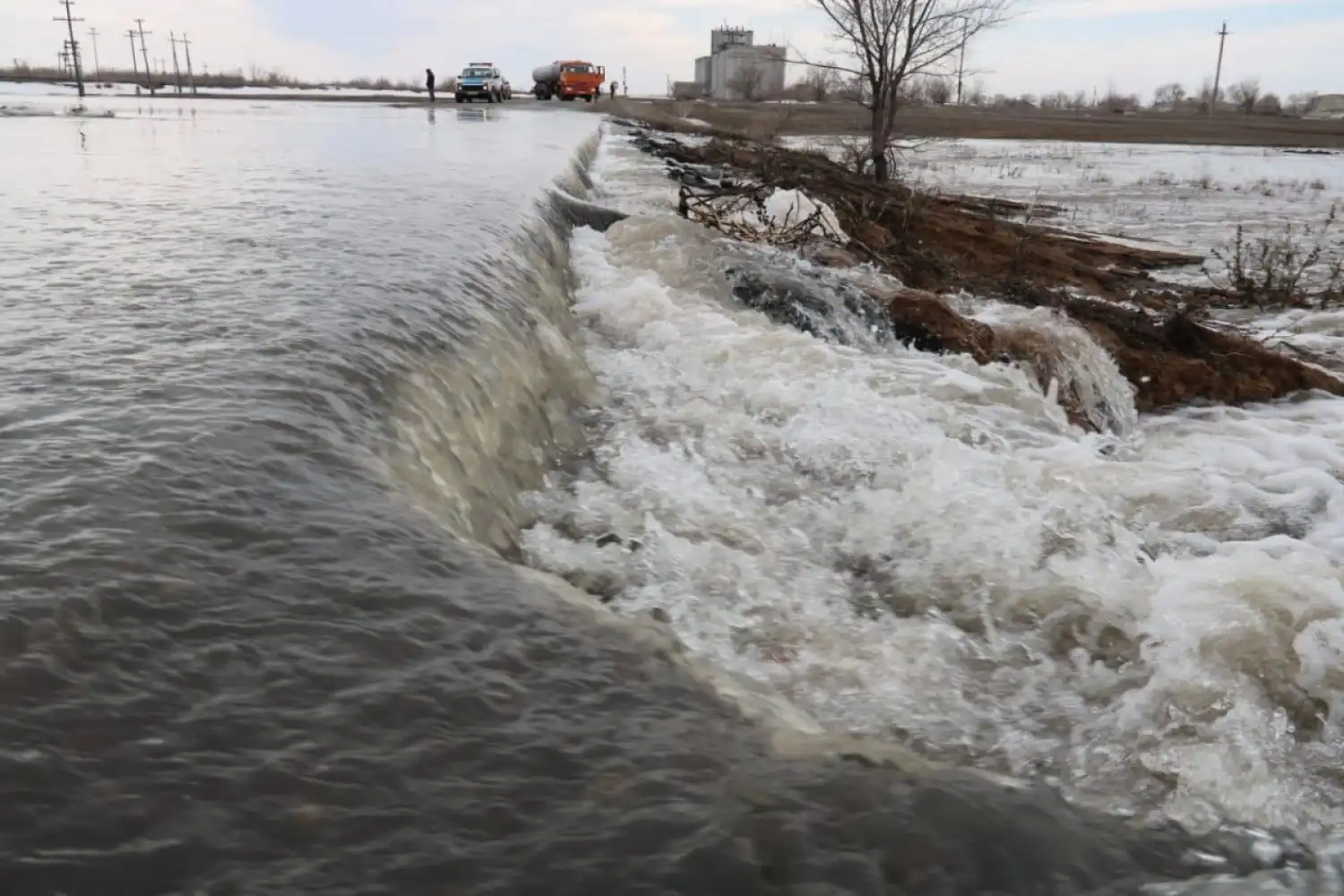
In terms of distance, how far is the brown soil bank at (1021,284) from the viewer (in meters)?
8.41

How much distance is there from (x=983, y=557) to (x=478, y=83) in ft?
172

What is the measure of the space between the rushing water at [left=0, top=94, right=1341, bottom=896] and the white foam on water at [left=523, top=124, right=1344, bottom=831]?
22 millimetres

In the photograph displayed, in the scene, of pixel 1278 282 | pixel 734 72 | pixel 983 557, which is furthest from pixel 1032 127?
pixel 983 557

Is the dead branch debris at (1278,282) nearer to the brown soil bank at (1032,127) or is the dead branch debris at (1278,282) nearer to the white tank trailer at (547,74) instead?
the brown soil bank at (1032,127)

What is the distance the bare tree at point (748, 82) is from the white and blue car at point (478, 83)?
3973 cm

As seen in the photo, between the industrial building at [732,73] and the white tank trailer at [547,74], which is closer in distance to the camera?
the white tank trailer at [547,74]

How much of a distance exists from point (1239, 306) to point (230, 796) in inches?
529

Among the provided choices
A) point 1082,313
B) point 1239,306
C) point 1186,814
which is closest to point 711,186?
point 1082,313

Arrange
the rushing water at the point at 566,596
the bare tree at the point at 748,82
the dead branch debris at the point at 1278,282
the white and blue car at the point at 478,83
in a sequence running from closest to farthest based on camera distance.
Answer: the rushing water at the point at 566,596, the dead branch debris at the point at 1278,282, the white and blue car at the point at 478,83, the bare tree at the point at 748,82

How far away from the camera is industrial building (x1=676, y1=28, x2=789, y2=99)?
308 feet

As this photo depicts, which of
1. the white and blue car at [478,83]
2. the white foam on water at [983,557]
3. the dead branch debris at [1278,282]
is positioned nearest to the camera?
the white foam on water at [983,557]

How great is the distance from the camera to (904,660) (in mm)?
3553

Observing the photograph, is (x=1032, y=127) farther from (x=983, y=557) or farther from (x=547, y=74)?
(x=983, y=557)

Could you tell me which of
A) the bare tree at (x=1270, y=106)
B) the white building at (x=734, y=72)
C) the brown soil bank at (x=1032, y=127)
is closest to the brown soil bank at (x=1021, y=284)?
the brown soil bank at (x=1032, y=127)
